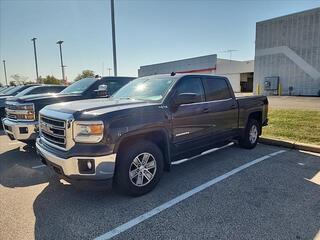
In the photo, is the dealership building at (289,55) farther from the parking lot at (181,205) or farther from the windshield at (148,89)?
the windshield at (148,89)

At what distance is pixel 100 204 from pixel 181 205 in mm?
1144

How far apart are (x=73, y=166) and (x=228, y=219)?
6.80 feet

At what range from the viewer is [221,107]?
209 inches

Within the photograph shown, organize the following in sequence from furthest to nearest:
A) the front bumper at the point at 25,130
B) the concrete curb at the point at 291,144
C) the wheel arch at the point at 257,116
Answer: the wheel arch at the point at 257,116 < the concrete curb at the point at 291,144 < the front bumper at the point at 25,130

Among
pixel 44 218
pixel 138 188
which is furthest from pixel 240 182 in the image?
pixel 44 218

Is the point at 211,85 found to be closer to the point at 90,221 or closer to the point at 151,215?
the point at 151,215

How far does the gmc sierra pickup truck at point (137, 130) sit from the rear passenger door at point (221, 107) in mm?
21

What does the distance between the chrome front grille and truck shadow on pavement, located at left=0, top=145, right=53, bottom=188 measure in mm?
1080

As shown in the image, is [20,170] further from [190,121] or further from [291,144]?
[291,144]

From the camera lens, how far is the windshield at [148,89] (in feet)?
14.4

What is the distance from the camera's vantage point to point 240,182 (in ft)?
14.2

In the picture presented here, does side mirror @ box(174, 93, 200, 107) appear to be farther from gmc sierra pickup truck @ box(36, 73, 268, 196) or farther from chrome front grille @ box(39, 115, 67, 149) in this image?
chrome front grille @ box(39, 115, 67, 149)

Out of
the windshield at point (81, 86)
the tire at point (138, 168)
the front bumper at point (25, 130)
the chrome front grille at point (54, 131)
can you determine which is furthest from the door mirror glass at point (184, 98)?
the windshield at point (81, 86)

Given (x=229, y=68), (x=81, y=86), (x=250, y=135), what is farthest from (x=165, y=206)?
(x=229, y=68)
